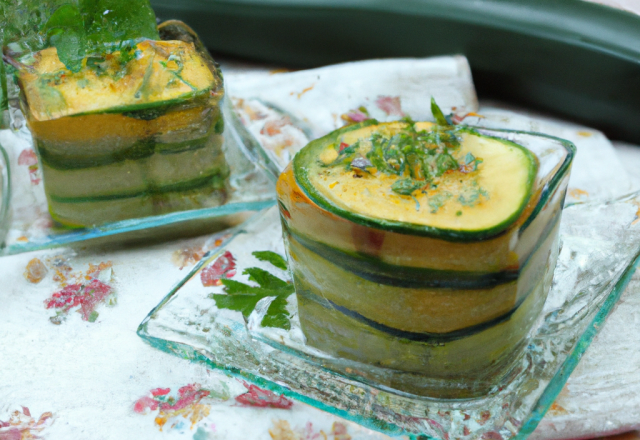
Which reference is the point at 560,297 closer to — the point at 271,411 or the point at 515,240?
the point at 515,240

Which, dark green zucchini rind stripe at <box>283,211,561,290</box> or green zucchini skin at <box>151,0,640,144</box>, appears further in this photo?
green zucchini skin at <box>151,0,640,144</box>

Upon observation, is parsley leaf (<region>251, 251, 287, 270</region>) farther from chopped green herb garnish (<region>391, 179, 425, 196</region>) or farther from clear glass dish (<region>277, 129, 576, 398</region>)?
chopped green herb garnish (<region>391, 179, 425, 196</region>)

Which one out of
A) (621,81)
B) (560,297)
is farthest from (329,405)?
(621,81)

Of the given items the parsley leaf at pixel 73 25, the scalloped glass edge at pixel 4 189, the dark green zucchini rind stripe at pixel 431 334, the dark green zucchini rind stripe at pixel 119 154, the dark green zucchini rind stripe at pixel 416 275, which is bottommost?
the scalloped glass edge at pixel 4 189

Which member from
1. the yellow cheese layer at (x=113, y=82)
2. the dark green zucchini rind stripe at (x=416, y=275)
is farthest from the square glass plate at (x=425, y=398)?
the yellow cheese layer at (x=113, y=82)

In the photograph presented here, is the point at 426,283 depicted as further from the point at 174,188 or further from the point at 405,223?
the point at 174,188

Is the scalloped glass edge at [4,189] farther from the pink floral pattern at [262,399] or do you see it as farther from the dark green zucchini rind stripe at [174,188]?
the pink floral pattern at [262,399]

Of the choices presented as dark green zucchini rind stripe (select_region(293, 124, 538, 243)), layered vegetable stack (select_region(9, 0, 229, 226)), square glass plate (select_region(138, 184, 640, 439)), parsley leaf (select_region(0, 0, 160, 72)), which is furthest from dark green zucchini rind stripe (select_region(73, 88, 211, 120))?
dark green zucchini rind stripe (select_region(293, 124, 538, 243))
